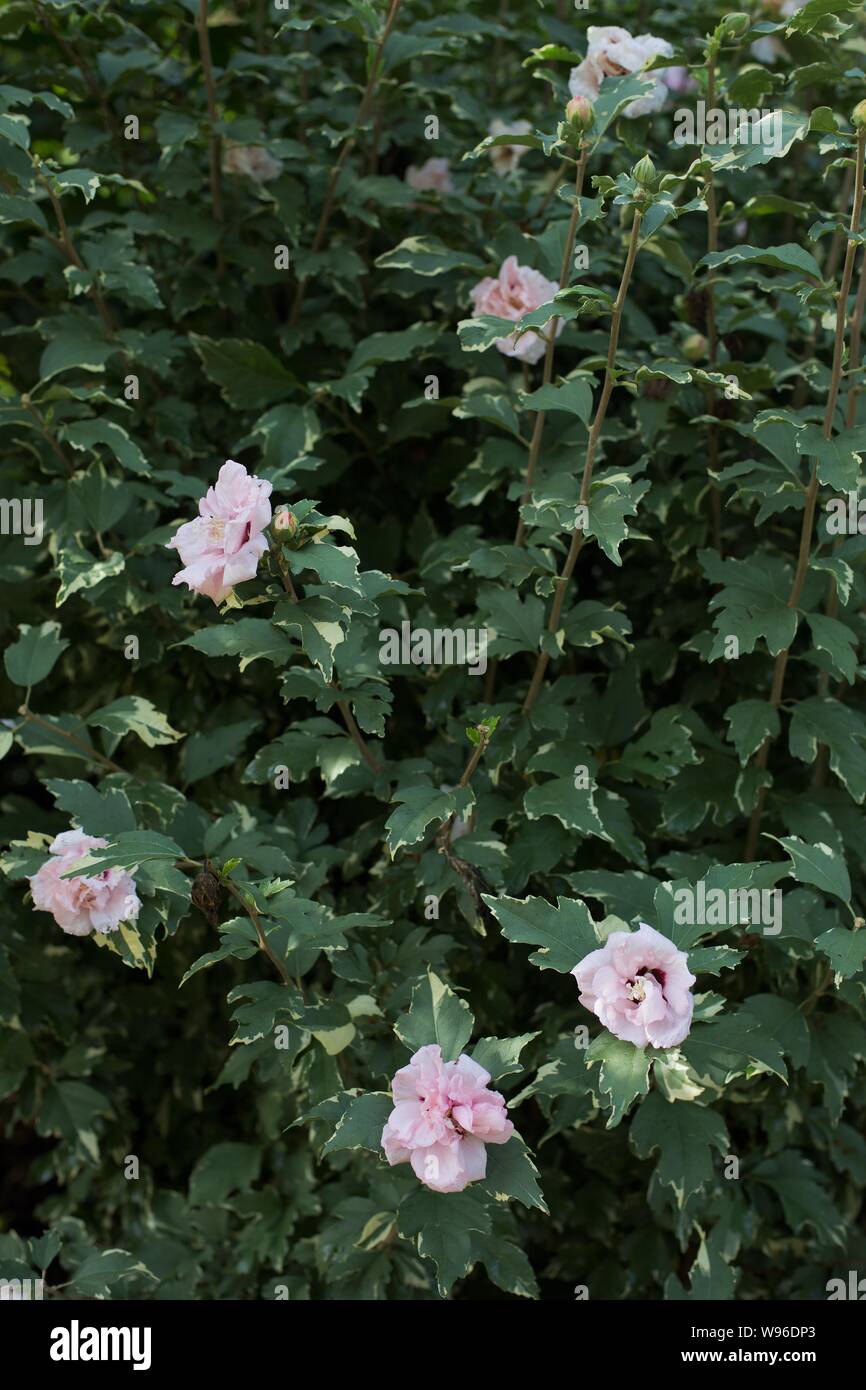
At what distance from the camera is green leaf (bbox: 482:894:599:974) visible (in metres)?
1.83

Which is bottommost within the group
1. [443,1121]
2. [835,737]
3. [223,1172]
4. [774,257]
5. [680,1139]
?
[223,1172]

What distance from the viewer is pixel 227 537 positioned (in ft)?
5.97

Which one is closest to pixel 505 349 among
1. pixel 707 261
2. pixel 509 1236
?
pixel 707 261

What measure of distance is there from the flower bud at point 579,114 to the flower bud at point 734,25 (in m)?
0.39

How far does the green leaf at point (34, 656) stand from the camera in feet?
7.66

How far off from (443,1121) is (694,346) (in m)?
1.59

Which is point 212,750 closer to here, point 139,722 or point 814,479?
point 139,722

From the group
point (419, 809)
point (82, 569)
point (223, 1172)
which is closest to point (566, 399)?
point (419, 809)

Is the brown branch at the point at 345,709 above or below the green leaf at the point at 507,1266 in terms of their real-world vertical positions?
above

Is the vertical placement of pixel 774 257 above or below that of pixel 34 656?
above

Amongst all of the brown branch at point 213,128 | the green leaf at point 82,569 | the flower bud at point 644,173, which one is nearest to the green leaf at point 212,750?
the green leaf at point 82,569

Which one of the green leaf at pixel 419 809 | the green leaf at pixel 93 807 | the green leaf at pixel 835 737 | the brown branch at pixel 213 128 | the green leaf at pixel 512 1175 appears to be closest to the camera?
the green leaf at pixel 512 1175
